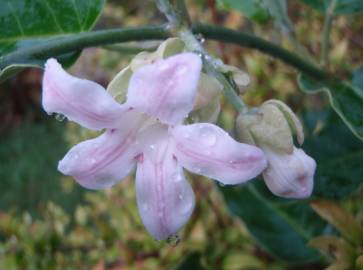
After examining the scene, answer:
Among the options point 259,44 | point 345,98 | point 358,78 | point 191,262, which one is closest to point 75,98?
point 259,44

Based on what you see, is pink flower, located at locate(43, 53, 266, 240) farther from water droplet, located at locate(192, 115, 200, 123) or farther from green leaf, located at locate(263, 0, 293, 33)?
green leaf, located at locate(263, 0, 293, 33)

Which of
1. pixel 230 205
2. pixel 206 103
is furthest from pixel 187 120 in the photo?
pixel 230 205

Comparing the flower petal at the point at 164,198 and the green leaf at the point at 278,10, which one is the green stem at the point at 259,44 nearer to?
the green leaf at the point at 278,10

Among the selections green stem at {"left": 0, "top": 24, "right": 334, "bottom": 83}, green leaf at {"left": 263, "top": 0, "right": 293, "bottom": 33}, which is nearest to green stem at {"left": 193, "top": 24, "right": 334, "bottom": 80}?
A: green stem at {"left": 0, "top": 24, "right": 334, "bottom": 83}

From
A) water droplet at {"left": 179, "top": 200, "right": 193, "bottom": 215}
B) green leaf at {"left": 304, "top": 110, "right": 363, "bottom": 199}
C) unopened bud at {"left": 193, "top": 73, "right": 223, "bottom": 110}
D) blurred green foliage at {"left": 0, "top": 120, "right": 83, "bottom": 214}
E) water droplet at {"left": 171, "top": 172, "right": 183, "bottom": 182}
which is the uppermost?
unopened bud at {"left": 193, "top": 73, "right": 223, "bottom": 110}

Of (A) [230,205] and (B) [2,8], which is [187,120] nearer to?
(B) [2,8]

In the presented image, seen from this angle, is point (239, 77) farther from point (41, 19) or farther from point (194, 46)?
point (41, 19)
